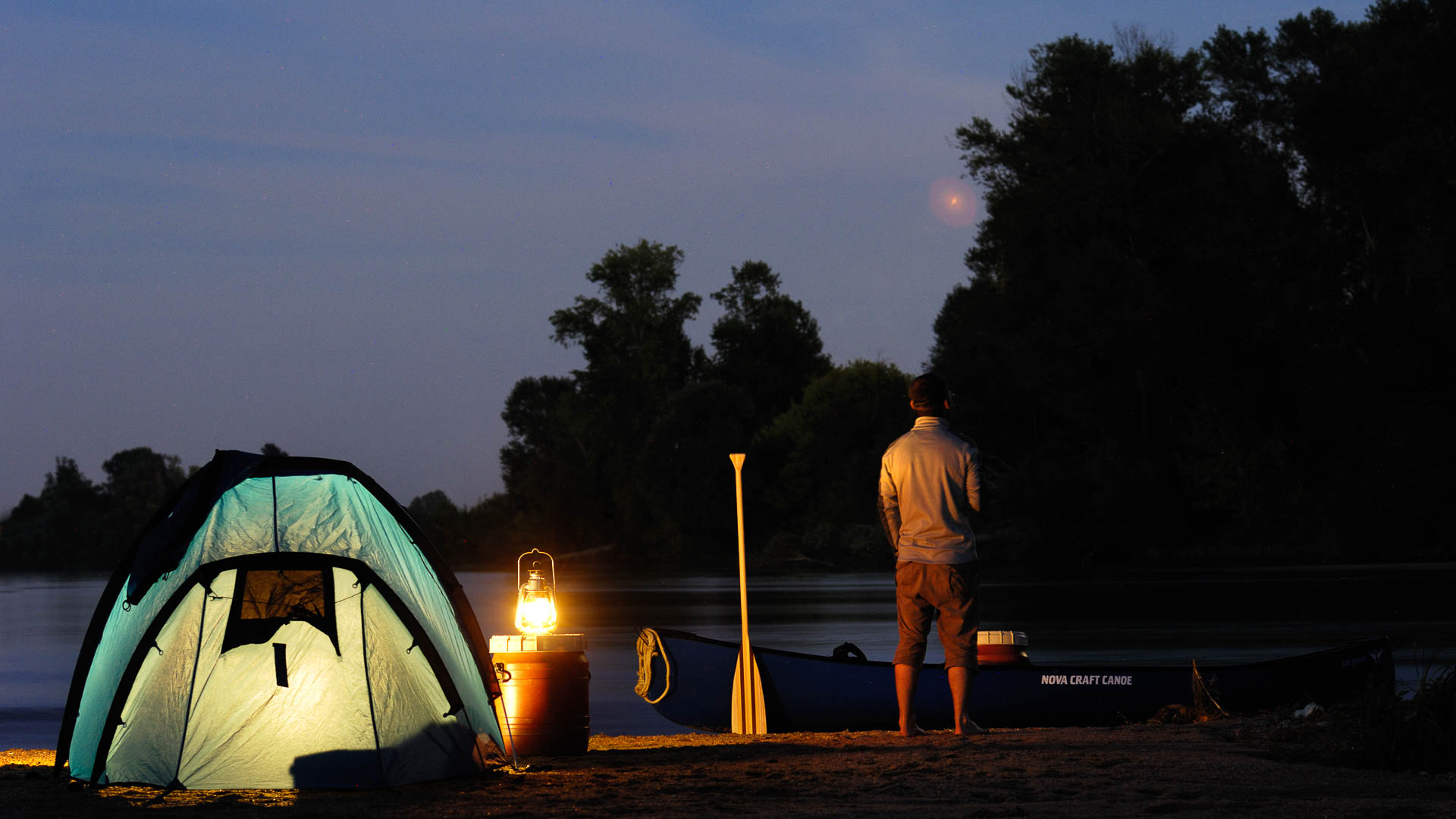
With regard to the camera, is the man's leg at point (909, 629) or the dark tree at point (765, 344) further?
the dark tree at point (765, 344)

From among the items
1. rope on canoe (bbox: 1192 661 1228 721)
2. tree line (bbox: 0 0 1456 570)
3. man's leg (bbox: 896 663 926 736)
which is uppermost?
tree line (bbox: 0 0 1456 570)

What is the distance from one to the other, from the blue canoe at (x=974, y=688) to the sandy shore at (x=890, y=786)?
1.46 metres

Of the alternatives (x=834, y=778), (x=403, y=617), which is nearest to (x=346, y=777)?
(x=403, y=617)

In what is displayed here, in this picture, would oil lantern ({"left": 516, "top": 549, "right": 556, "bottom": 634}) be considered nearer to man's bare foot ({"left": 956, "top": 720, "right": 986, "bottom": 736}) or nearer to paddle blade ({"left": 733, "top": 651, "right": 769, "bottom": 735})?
paddle blade ({"left": 733, "top": 651, "right": 769, "bottom": 735})

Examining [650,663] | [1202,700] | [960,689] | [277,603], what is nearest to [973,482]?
[960,689]

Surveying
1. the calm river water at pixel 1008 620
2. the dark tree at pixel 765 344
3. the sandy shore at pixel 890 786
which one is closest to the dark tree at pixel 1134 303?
the calm river water at pixel 1008 620

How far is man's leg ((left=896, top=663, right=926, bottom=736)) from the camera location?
805 cm

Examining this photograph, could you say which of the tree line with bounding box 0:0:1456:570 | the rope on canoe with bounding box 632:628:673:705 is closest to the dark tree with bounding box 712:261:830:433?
the tree line with bounding box 0:0:1456:570

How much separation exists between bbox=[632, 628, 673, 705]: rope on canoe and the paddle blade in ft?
1.73

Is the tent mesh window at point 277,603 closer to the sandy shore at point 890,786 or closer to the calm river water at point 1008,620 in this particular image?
the sandy shore at point 890,786

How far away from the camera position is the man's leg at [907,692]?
805cm

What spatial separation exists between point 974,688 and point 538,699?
3.36 metres

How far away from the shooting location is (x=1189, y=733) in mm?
8516

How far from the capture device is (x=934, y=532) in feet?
25.5
